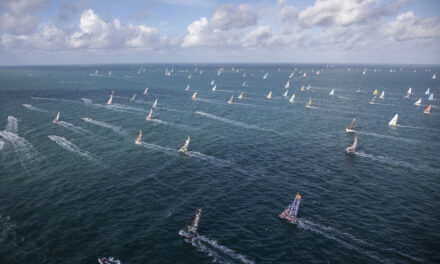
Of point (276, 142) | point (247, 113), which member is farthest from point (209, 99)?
point (276, 142)

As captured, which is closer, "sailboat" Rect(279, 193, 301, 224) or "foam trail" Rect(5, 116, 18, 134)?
"sailboat" Rect(279, 193, 301, 224)

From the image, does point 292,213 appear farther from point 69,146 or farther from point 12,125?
point 12,125

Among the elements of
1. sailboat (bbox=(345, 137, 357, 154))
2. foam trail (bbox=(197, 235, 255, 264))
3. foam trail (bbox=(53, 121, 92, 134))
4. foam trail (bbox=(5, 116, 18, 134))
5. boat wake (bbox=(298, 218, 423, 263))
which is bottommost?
foam trail (bbox=(197, 235, 255, 264))

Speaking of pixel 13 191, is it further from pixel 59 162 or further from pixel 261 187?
pixel 261 187

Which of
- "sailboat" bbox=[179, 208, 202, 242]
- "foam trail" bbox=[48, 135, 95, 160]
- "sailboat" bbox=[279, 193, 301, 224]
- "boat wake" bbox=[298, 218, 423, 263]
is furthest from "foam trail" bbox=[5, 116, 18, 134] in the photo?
"boat wake" bbox=[298, 218, 423, 263]

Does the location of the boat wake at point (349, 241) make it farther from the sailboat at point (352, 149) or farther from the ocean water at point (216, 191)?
the sailboat at point (352, 149)

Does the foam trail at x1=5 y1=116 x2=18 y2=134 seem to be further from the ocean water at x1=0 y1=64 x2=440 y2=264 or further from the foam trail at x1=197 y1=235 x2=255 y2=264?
the foam trail at x1=197 y1=235 x2=255 y2=264
